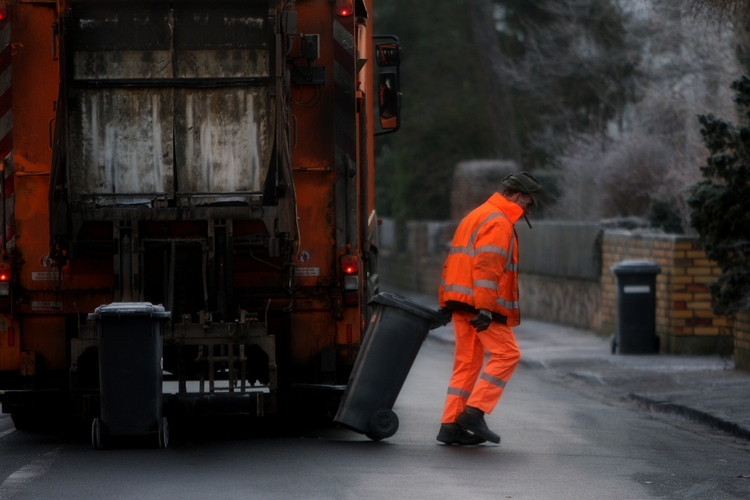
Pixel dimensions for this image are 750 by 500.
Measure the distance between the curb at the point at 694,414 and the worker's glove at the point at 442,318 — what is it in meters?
2.40

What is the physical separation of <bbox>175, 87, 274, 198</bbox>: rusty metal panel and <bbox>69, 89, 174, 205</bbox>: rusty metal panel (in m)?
0.11

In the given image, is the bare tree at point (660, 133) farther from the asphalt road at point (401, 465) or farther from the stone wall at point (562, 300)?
the asphalt road at point (401, 465)

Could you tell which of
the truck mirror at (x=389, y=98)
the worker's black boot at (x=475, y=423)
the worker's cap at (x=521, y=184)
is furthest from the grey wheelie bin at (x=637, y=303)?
the worker's black boot at (x=475, y=423)

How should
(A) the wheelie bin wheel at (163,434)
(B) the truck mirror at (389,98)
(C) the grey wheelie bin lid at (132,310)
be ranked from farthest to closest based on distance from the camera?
(B) the truck mirror at (389,98), (A) the wheelie bin wheel at (163,434), (C) the grey wheelie bin lid at (132,310)

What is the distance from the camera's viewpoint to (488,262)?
862 centimetres

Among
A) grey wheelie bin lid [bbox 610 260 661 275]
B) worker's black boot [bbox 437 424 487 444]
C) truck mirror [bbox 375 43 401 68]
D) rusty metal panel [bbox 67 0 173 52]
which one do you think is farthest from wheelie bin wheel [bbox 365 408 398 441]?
grey wheelie bin lid [bbox 610 260 661 275]

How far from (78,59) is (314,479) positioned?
3.11 m

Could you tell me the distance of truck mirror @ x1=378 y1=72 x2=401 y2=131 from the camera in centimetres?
1066

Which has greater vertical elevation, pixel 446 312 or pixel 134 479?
pixel 446 312

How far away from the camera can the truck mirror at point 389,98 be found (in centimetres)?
1066

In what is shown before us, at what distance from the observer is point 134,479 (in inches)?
284

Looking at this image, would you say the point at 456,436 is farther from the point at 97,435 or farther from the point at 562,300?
the point at 562,300

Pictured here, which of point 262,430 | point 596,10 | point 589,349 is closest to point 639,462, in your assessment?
point 262,430

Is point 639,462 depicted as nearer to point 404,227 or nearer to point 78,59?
point 78,59
